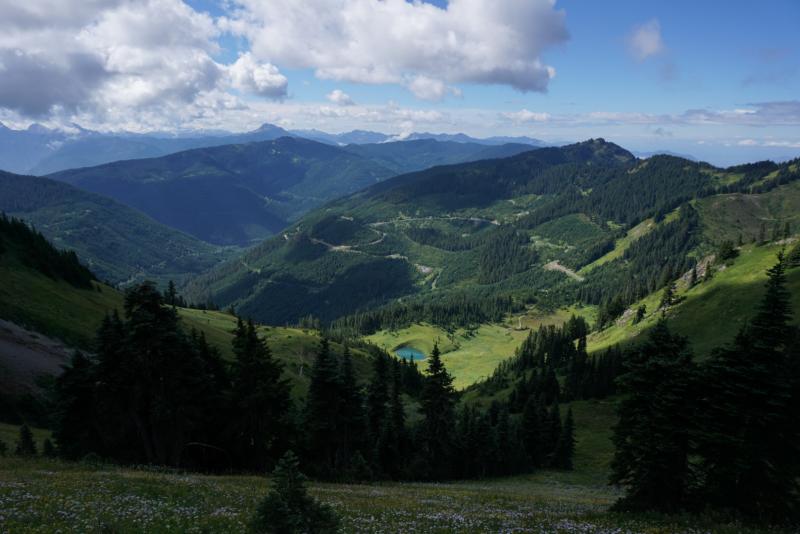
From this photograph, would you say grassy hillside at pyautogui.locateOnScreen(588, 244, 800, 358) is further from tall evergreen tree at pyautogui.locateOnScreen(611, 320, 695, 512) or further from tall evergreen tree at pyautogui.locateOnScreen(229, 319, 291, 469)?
tall evergreen tree at pyautogui.locateOnScreen(229, 319, 291, 469)

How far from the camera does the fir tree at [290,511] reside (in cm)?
1211

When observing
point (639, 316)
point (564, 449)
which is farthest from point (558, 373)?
point (564, 449)

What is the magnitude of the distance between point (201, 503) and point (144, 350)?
56.9 ft

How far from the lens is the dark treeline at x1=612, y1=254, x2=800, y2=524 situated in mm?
20266

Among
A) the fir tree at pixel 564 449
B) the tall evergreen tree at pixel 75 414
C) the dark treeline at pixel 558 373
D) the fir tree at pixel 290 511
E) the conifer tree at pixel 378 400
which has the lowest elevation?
the dark treeline at pixel 558 373

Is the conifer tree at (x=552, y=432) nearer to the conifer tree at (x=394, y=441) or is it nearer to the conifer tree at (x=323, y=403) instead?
the conifer tree at (x=394, y=441)

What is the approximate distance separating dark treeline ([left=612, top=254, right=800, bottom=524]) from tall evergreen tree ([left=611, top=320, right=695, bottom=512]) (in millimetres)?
49

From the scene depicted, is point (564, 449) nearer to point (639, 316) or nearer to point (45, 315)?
point (45, 315)

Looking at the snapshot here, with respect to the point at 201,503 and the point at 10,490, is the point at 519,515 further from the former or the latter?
the point at 10,490

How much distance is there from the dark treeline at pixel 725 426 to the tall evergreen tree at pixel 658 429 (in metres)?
0.05

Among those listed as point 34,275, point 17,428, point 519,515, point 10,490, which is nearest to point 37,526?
point 10,490

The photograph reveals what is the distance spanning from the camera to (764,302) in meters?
22.2

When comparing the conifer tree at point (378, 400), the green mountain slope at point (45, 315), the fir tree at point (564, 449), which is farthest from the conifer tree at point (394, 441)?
the fir tree at point (564, 449)

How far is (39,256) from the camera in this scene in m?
107
